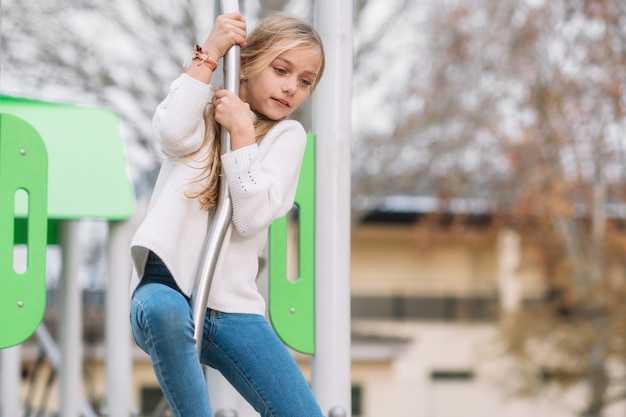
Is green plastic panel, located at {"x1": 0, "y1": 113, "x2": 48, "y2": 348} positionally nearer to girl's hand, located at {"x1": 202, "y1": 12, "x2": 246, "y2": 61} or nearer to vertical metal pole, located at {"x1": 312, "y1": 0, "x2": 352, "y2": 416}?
vertical metal pole, located at {"x1": 312, "y1": 0, "x2": 352, "y2": 416}

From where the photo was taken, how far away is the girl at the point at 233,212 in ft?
5.56

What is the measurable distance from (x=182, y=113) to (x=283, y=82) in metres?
0.22

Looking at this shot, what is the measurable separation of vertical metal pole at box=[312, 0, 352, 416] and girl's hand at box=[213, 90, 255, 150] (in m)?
1.02

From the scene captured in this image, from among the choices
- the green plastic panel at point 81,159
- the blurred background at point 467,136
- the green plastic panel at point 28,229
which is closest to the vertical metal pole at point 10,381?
the blurred background at point 467,136

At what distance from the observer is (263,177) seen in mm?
1779

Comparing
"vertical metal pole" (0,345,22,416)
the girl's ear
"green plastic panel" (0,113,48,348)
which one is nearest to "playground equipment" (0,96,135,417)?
"vertical metal pole" (0,345,22,416)

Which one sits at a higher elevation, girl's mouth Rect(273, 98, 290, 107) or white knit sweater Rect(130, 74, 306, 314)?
girl's mouth Rect(273, 98, 290, 107)

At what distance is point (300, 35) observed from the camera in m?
1.90

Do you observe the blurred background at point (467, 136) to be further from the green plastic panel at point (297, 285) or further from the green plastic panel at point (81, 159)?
the green plastic panel at point (297, 285)

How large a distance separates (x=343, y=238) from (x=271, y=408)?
39.2 inches

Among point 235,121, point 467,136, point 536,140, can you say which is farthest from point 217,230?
point 536,140

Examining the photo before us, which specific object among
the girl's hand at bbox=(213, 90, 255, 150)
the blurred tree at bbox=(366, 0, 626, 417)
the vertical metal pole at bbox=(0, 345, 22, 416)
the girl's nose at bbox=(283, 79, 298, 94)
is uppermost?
the blurred tree at bbox=(366, 0, 626, 417)

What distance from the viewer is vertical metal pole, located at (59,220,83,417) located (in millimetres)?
4195

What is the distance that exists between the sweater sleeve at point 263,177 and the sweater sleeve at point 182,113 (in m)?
0.10
